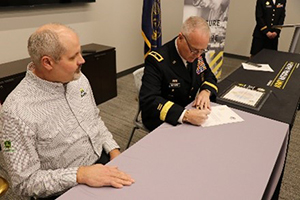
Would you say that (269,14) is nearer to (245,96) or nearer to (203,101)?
(245,96)

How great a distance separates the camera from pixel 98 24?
136 inches

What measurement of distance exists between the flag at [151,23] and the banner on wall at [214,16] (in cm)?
37

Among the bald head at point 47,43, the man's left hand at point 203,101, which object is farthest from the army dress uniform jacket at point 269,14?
the bald head at point 47,43

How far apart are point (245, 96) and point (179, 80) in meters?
0.45

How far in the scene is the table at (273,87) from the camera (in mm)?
1507

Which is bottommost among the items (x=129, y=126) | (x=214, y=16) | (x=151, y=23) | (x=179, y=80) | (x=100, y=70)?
(x=129, y=126)

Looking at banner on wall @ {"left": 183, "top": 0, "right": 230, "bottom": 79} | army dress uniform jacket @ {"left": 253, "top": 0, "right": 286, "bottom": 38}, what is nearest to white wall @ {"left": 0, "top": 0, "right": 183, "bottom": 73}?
banner on wall @ {"left": 183, "top": 0, "right": 230, "bottom": 79}

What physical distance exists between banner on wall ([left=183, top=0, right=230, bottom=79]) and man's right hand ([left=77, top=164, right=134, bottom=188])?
280 centimetres

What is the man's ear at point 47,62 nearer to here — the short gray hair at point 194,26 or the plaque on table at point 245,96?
the short gray hair at point 194,26

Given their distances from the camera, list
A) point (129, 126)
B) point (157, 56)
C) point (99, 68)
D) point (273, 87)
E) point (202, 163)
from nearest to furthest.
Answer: point (202, 163) < point (157, 56) < point (273, 87) < point (129, 126) < point (99, 68)

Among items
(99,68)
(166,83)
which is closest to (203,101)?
(166,83)

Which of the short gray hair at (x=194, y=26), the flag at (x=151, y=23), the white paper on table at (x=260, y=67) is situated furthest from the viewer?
the flag at (x=151, y=23)

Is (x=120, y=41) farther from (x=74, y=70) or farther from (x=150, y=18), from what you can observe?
(x=74, y=70)

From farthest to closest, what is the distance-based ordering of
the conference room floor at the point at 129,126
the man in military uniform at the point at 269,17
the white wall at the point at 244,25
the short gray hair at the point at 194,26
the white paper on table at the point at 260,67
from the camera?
the white wall at the point at 244,25 → the man in military uniform at the point at 269,17 → the white paper on table at the point at 260,67 → the conference room floor at the point at 129,126 → the short gray hair at the point at 194,26
